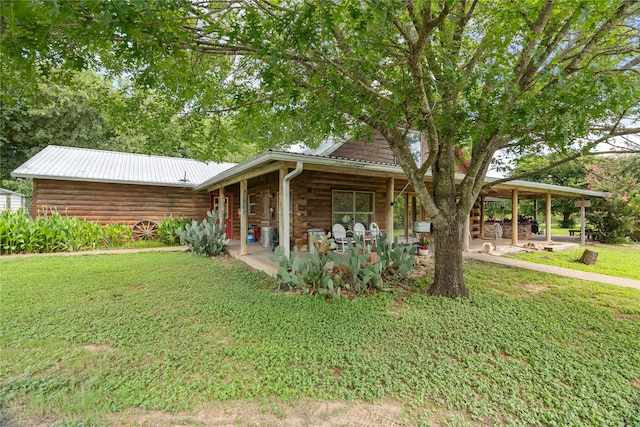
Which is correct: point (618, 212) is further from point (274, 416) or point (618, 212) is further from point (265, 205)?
point (274, 416)

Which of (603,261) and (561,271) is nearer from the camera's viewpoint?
(561,271)

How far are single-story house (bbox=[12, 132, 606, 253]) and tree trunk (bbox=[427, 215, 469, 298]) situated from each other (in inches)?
105

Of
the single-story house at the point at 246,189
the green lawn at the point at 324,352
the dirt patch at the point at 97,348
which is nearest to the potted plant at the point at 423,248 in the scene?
the single-story house at the point at 246,189

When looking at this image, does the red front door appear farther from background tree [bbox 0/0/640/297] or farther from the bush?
background tree [bbox 0/0/640/297]

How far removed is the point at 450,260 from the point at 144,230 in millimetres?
11771

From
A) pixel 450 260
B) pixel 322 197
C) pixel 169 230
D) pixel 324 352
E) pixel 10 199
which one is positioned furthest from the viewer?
pixel 10 199

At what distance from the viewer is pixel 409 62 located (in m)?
3.43

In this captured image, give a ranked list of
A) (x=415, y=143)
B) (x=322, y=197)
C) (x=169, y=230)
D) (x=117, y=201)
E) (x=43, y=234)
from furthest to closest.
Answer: (x=117, y=201) < (x=169, y=230) < (x=415, y=143) < (x=322, y=197) < (x=43, y=234)

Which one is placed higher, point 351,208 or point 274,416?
point 351,208

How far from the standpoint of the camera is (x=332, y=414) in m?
2.11

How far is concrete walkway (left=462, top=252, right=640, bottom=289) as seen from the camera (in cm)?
589

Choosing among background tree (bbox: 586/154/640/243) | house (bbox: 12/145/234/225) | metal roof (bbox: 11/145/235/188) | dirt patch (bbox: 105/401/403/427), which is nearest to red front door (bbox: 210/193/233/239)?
house (bbox: 12/145/234/225)

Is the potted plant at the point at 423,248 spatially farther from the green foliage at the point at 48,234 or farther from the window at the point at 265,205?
the green foliage at the point at 48,234

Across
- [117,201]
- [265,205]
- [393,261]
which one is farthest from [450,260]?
[117,201]
